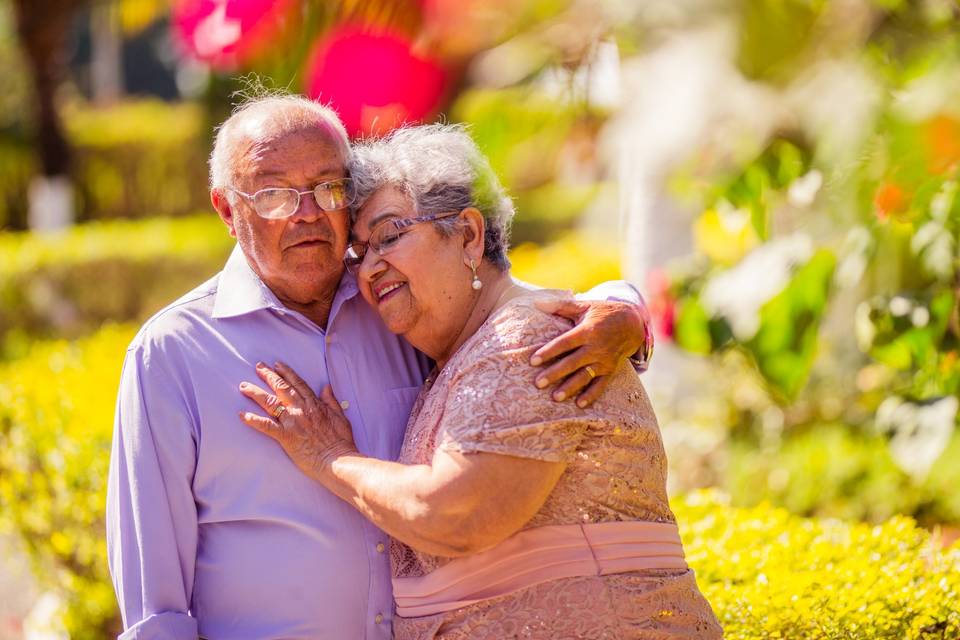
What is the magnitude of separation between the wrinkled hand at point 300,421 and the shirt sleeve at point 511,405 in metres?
0.28

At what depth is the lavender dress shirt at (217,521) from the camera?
2.43 metres

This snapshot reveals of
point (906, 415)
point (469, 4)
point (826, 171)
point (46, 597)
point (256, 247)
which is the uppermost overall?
point (469, 4)

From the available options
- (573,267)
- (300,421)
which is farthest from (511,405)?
(573,267)

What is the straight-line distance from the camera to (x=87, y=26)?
3609 centimetres

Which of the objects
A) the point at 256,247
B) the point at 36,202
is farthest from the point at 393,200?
the point at 36,202

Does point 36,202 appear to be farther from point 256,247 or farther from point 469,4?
point 469,4

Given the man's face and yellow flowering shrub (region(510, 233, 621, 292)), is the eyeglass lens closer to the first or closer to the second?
the man's face

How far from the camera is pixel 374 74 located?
856mm

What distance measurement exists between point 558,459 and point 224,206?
105cm

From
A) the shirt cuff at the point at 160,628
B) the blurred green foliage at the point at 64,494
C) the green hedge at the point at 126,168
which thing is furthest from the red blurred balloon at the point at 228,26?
the green hedge at the point at 126,168

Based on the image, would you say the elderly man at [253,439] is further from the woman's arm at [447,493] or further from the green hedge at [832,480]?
the green hedge at [832,480]

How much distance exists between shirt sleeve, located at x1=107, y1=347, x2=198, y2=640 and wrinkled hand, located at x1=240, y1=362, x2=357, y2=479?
6.6 inches

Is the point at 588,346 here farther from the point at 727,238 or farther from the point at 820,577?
the point at 727,238

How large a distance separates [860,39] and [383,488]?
1.70 m
